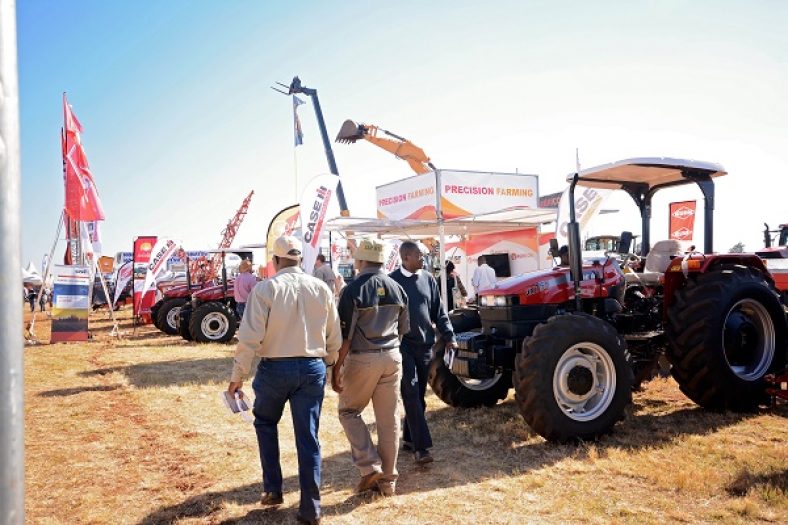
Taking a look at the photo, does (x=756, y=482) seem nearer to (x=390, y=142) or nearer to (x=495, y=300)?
(x=495, y=300)

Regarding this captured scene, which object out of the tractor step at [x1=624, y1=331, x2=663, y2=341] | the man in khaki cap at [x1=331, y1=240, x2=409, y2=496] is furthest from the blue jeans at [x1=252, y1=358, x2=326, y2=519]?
the tractor step at [x1=624, y1=331, x2=663, y2=341]

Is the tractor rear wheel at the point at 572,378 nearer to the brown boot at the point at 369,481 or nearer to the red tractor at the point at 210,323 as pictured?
the brown boot at the point at 369,481

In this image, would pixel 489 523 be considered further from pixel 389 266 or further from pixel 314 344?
pixel 389 266

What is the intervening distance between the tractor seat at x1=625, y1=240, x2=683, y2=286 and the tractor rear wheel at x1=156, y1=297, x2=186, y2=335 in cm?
1186

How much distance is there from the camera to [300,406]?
351 cm

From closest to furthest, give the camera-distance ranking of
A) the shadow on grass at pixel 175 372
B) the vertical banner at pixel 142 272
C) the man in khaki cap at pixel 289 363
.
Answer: the man in khaki cap at pixel 289 363 < the shadow on grass at pixel 175 372 < the vertical banner at pixel 142 272

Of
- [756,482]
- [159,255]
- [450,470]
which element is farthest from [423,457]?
→ [159,255]

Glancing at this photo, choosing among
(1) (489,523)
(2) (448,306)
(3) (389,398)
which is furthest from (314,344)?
(2) (448,306)

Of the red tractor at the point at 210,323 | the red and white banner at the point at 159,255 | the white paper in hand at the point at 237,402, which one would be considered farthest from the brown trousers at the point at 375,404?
the red and white banner at the point at 159,255

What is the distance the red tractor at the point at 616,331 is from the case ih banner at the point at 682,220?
740 cm

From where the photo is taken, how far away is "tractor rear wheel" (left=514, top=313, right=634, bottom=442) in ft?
14.9

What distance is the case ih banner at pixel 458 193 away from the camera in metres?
13.3

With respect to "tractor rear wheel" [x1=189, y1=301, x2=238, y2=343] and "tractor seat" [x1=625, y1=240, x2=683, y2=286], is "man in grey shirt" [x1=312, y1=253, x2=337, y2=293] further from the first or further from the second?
"tractor seat" [x1=625, y1=240, x2=683, y2=286]

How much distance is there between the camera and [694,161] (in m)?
5.54
